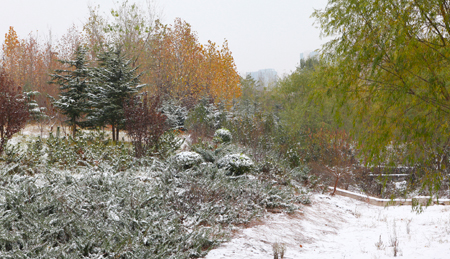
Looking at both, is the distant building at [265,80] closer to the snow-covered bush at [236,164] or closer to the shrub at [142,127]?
the shrub at [142,127]

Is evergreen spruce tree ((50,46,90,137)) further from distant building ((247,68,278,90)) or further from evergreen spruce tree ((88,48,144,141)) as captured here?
distant building ((247,68,278,90))

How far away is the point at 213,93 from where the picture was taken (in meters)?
22.3

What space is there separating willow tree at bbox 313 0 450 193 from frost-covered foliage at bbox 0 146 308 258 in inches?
96.9

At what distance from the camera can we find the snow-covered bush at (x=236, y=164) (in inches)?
276

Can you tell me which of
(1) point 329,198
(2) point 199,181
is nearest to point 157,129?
(2) point 199,181

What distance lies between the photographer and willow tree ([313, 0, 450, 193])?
364 cm

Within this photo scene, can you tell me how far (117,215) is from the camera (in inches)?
149

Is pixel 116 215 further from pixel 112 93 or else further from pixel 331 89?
pixel 112 93

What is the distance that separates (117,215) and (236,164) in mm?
3586

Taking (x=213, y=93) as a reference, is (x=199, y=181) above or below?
below

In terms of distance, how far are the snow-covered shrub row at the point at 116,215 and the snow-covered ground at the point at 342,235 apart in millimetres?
351

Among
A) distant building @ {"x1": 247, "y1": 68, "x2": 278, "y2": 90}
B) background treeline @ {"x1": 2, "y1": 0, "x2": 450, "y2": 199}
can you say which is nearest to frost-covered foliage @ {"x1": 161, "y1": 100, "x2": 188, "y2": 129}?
background treeline @ {"x1": 2, "y1": 0, "x2": 450, "y2": 199}

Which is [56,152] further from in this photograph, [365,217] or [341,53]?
[365,217]

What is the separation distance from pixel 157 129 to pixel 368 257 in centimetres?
632
